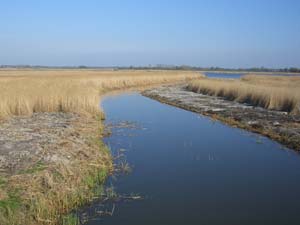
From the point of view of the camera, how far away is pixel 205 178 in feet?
27.4

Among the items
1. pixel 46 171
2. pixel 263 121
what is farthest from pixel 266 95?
pixel 46 171

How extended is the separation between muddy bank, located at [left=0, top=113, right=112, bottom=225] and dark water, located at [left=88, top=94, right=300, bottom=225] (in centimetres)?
76

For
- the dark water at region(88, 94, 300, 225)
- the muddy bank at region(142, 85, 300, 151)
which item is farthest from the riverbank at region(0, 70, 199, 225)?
the muddy bank at region(142, 85, 300, 151)

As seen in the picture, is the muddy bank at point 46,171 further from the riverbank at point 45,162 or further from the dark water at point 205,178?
the dark water at point 205,178

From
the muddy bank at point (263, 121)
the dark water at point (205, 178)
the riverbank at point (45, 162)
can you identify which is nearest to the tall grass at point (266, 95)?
the muddy bank at point (263, 121)

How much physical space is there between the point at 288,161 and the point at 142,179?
464 centimetres

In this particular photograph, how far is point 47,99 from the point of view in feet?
51.5

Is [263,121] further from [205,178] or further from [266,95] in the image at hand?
[205,178]

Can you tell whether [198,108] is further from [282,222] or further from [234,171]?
[282,222]

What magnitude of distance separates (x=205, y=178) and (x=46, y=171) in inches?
149

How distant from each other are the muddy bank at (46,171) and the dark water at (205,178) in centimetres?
76

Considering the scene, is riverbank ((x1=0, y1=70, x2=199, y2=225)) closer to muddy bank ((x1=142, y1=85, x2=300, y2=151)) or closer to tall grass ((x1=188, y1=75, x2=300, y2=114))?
muddy bank ((x1=142, y1=85, x2=300, y2=151))

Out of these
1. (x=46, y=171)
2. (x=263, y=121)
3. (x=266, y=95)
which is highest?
(x=266, y=95)

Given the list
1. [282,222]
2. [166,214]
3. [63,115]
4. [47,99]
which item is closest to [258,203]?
[282,222]
